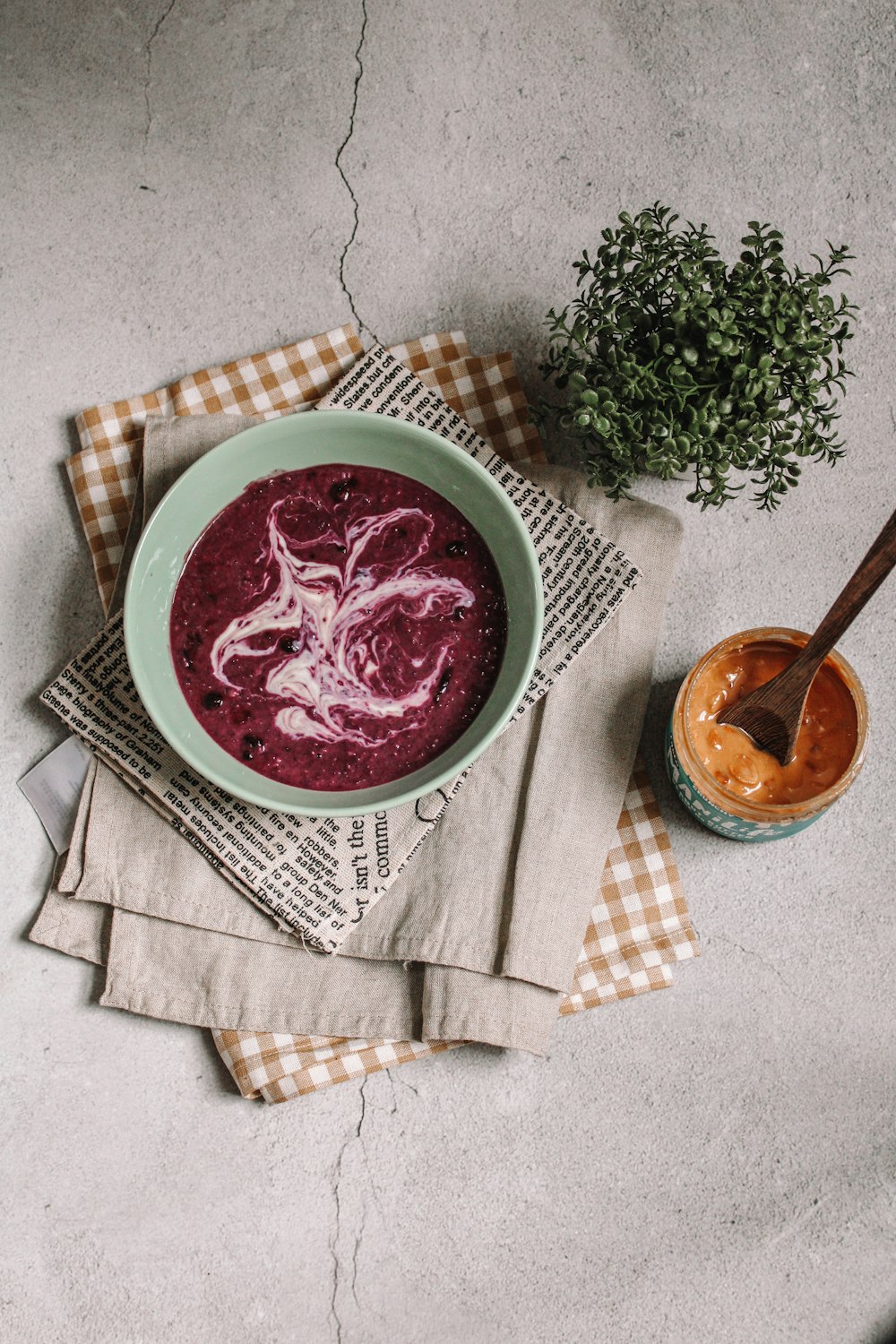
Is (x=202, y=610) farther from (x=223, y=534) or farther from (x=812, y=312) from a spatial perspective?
(x=812, y=312)

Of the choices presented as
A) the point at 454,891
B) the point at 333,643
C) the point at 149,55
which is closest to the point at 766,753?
the point at 454,891

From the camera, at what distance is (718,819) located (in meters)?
2.11

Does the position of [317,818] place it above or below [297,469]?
below

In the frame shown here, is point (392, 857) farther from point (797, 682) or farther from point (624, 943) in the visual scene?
point (797, 682)

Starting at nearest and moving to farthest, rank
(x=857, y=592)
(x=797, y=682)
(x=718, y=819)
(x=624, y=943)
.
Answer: (x=857, y=592), (x=797, y=682), (x=718, y=819), (x=624, y=943)

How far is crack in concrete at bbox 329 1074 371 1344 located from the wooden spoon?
43.8 inches

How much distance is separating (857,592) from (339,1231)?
5.63 ft

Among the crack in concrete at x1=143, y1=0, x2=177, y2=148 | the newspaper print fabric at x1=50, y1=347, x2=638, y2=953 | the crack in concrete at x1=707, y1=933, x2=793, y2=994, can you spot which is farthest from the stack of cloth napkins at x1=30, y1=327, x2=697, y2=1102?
the crack in concrete at x1=143, y1=0, x2=177, y2=148

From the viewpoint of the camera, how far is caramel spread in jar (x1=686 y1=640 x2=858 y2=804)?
2066 millimetres

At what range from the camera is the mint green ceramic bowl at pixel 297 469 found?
196cm

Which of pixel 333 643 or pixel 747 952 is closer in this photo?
pixel 333 643

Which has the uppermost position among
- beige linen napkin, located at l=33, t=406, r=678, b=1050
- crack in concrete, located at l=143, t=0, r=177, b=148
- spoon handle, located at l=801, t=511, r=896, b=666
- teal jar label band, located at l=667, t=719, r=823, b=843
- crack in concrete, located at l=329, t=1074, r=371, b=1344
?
crack in concrete, located at l=143, t=0, r=177, b=148

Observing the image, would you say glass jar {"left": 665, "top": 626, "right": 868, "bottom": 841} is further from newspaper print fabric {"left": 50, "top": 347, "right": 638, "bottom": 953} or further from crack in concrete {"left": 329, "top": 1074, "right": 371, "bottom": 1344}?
crack in concrete {"left": 329, "top": 1074, "right": 371, "bottom": 1344}

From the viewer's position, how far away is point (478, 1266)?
7.47 ft
